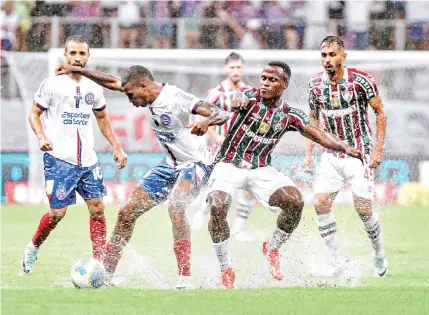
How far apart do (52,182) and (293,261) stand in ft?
8.37

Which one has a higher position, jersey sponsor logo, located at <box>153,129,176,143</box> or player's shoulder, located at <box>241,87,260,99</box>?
player's shoulder, located at <box>241,87,260,99</box>

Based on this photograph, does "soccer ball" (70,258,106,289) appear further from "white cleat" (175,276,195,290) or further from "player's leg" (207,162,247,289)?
"player's leg" (207,162,247,289)

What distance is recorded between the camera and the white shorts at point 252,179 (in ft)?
32.2

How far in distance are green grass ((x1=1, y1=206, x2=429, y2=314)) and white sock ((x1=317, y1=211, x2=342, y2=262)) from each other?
0.66 feet

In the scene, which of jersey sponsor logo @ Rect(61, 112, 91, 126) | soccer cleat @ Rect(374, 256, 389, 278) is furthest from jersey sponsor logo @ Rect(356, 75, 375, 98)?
jersey sponsor logo @ Rect(61, 112, 91, 126)

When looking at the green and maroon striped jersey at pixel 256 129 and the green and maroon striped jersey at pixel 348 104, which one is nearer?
the green and maroon striped jersey at pixel 256 129

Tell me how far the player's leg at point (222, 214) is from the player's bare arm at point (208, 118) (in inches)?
28.8

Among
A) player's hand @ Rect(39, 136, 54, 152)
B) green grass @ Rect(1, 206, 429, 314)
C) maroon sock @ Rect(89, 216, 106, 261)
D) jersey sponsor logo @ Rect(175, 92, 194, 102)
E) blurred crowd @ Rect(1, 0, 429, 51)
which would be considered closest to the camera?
green grass @ Rect(1, 206, 429, 314)

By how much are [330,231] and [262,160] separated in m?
1.41

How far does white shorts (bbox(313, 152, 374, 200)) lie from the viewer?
1087 cm

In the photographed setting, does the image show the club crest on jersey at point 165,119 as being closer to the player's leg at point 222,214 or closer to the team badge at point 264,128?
the player's leg at point 222,214

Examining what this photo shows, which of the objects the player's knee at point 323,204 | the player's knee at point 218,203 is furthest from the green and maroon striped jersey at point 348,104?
the player's knee at point 218,203

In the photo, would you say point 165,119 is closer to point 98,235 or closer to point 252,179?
point 252,179

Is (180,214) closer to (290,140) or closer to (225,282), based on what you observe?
(225,282)
